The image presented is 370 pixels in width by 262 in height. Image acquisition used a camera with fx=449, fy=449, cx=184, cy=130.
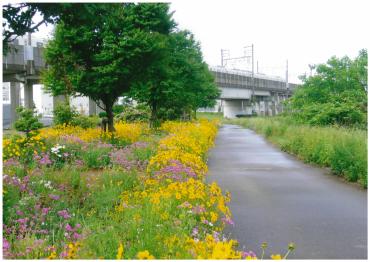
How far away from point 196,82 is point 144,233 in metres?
24.3

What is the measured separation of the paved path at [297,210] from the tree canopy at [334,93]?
10745mm

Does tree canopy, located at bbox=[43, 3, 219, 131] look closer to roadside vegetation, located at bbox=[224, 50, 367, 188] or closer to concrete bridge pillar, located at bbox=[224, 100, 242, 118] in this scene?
roadside vegetation, located at bbox=[224, 50, 367, 188]

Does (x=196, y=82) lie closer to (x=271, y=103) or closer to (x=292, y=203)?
(x=292, y=203)

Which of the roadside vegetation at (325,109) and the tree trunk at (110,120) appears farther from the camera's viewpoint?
the tree trunk at (110,120)

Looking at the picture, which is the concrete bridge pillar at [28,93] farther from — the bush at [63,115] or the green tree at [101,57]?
the green tree at [101,57]

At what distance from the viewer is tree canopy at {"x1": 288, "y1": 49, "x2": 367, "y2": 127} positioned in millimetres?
22781

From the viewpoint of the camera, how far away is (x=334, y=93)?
25391mm

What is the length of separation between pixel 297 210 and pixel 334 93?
1945 centimetres

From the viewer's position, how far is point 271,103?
82875 millimetres

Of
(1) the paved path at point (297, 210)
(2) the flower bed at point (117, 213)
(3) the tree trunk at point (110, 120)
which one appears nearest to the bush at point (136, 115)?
(3) the tree trunk at point (110, 120)

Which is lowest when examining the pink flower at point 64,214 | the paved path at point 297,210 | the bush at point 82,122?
the paved path at point 297,210

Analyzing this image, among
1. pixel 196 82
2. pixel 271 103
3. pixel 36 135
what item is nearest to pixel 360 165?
pixel 36 135

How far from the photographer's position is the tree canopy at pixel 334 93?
74.7 feet

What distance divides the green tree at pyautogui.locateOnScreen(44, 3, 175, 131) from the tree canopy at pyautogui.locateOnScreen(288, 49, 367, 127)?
36.2ft
